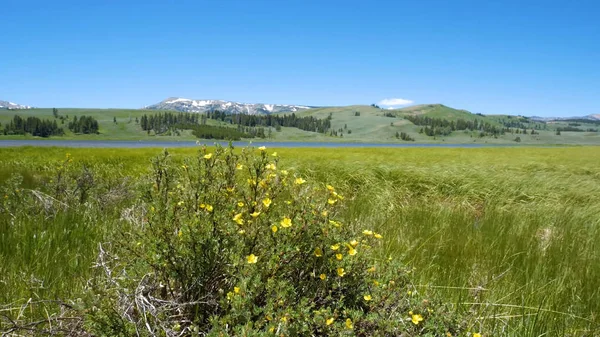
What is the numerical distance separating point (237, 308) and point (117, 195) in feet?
23.5

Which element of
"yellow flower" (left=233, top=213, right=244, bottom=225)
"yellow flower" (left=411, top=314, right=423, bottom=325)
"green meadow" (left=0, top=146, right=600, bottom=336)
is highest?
"yellow flower" (left=233, top=213, right=244, bottom=225)

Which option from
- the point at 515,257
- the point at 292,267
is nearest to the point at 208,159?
the point at 292,267

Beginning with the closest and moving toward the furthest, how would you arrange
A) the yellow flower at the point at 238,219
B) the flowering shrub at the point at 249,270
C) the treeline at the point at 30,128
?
the flowering shrub at the point at 249,270 < the yellow flower at the point at 238,219 < the treeline at the point at 30,128

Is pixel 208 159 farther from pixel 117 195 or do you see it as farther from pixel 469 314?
pixel 117 195

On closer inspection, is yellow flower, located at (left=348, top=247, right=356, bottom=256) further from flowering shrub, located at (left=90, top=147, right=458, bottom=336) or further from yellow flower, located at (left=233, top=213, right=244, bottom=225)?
yellow flower, located at (left=233, top=213, right=244, bottom=225)

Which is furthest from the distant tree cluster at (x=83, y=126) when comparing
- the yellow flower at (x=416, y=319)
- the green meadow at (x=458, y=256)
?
the yellow flower at (x=416, y=319)

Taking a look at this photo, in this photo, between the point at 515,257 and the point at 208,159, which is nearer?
the point at 208,159

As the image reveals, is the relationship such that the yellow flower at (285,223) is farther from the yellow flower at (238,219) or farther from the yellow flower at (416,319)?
the yellow flower at (416,319)

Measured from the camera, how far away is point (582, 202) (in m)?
10.9

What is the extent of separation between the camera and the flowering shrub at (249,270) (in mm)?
2555

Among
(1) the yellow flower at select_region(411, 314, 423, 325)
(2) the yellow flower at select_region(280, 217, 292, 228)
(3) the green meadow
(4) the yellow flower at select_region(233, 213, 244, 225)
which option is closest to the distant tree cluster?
(3) the green meadow

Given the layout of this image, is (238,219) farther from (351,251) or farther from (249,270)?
(351,251)

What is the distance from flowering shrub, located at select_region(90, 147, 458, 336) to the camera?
2.55m

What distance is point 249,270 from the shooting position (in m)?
2.51
